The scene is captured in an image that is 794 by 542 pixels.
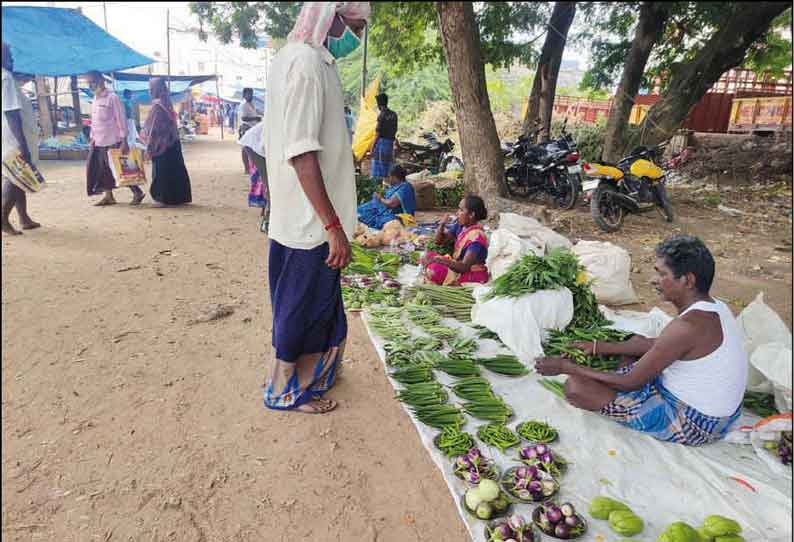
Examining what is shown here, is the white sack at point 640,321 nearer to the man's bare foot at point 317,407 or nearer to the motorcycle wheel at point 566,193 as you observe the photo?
the man's bare foot at point 317,407

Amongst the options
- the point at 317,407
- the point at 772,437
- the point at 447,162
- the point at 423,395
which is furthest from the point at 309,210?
the point at 447,162

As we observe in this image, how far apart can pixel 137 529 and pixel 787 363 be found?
2830 mm

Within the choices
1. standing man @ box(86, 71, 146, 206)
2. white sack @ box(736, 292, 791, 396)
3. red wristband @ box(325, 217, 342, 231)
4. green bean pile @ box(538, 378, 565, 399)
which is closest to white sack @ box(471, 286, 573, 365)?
green bean pile @ box(538, 378, 565, 399)

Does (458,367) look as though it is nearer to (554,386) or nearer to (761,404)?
(554,386)

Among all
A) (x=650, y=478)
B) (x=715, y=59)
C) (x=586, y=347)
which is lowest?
(x=650, y=478)

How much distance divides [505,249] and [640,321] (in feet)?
3.58

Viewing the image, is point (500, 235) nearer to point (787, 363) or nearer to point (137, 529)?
point (787, 363)

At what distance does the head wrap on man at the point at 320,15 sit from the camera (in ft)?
3.53

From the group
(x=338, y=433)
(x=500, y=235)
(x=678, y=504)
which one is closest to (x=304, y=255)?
(x=338, y=433)

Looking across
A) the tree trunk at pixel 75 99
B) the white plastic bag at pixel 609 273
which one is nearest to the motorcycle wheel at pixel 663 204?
the white plastic bag at pixel 609 273

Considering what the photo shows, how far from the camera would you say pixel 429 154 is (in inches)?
404

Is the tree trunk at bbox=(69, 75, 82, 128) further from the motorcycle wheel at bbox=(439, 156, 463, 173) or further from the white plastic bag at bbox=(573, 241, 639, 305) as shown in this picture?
the motorcycle wheel at bbox=(439, 156, 463, 173)

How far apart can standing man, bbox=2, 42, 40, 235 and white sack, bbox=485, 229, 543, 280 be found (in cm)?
326

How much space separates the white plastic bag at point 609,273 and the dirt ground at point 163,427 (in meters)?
1.99
